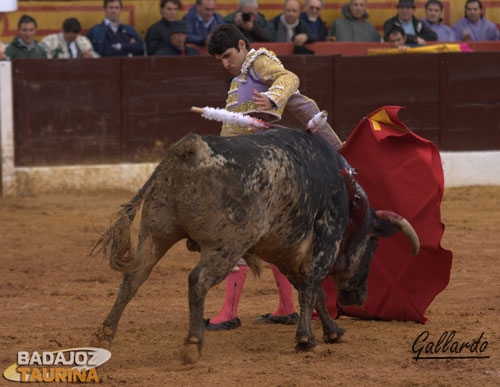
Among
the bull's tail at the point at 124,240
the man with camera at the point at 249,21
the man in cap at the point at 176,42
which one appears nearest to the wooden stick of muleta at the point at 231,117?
the bull's tail at the point at 124,240

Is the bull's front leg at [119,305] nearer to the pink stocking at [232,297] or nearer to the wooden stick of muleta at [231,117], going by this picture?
the wooden stick of muleta at [231,117]

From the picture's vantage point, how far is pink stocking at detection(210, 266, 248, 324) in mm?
5008

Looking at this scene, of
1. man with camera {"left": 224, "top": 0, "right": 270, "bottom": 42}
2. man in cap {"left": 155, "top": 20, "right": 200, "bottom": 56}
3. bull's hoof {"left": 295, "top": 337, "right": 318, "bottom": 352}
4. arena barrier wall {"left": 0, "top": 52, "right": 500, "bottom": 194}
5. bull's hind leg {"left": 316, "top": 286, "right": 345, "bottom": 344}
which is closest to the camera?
bull's hoof {"left": 295, "top": 337, "right": 318, "bottom": 352}

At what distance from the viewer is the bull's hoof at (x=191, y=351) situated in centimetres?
411

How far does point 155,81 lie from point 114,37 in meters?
0.57

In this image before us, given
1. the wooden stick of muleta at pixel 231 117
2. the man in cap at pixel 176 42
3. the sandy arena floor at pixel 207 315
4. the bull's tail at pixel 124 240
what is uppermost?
the wooden stick of muleta at pixel 231 117

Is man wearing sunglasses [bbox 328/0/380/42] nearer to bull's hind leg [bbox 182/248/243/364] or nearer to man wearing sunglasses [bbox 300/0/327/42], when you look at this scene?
man wearing sunglasses [bbox 300/0/327/42]

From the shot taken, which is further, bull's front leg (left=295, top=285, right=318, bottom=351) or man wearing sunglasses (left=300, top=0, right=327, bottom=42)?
man wearing sunglasses (left=300, top=0, right=327, bottom=42)

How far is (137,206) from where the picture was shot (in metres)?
4.19

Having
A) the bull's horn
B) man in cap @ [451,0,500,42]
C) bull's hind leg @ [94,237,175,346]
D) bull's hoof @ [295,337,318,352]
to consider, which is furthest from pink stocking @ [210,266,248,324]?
man in cap @ [451,0,500,42]

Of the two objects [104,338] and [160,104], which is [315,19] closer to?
[160,104]

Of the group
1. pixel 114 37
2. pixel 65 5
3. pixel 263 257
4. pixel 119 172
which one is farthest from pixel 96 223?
pixel 263 257

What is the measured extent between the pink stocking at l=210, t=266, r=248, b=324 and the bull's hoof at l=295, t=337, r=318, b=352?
0.61 metres

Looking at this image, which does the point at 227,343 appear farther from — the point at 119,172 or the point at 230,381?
the point at 119,172
